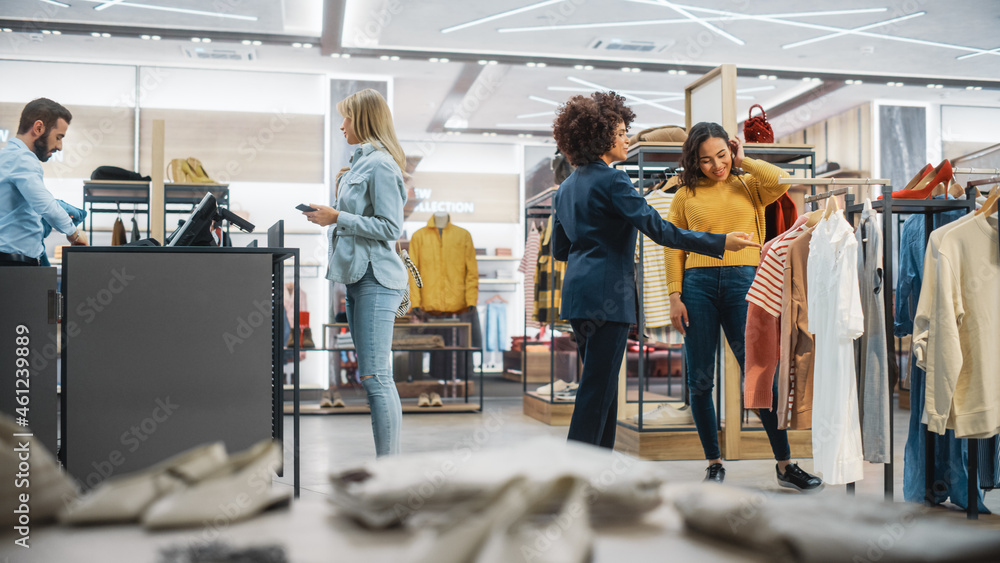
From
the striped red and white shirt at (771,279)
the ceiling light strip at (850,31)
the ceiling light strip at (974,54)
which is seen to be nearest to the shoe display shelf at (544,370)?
the striped red and white shirt at (771,279)

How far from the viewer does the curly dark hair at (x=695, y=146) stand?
3.14 metres

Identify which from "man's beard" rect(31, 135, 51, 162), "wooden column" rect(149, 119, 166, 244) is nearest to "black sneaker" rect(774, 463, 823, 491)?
"wooden column" rect(149, 119, 166, 244)

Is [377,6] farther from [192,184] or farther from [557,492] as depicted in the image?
[557,492]

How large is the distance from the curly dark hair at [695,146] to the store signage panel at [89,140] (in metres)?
5.35

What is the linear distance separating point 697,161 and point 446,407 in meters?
3.47

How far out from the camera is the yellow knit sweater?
123 inches

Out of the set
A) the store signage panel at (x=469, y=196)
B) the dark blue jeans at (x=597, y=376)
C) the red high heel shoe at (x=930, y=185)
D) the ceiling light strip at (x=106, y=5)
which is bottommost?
the dark blue jeans at (x=597, y=376)

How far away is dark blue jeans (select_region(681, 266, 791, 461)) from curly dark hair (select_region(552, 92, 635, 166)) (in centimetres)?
84

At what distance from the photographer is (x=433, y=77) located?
738 cm

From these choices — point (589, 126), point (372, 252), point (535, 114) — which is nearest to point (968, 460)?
point (589, 126)

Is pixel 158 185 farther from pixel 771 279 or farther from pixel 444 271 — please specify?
pixel 771 279

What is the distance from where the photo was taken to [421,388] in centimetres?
664

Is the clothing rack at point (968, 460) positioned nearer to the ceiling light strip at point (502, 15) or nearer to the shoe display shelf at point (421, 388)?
the shoe display shelf at point (421, 388)

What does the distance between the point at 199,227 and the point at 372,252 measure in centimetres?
64
